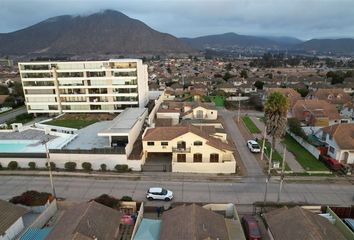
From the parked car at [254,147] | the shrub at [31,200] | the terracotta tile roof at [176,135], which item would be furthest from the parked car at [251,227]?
the shrub at [31,200]

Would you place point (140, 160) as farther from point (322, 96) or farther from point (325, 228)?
point (322, 96)

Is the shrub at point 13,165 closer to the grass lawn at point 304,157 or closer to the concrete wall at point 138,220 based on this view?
the concrete wall at point 138,220

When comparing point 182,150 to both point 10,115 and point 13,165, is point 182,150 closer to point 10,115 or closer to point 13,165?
point 13,165

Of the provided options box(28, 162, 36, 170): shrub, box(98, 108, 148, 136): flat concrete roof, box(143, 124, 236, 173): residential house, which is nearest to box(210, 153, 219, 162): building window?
box(143, 124, 236, 173): residential house

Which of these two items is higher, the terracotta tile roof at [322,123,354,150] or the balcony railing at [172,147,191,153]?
the terracotta tile roof at [322,123,354,150]

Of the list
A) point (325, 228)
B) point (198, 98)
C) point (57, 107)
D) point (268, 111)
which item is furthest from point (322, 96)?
point (57, 107)

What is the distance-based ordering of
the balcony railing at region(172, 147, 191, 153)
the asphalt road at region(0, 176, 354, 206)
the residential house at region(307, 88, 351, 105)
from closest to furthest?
the asphalt road at region(0, 176, 354, 206) < the balcony railing at region(172, 147, 191, 153) < the residential house at region(307, 88, 351, 105)

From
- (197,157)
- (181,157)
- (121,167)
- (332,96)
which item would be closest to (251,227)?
(197,157)

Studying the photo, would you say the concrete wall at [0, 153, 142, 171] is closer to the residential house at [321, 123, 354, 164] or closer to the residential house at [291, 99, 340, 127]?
the residential house at [321, 123, 354, 164]
